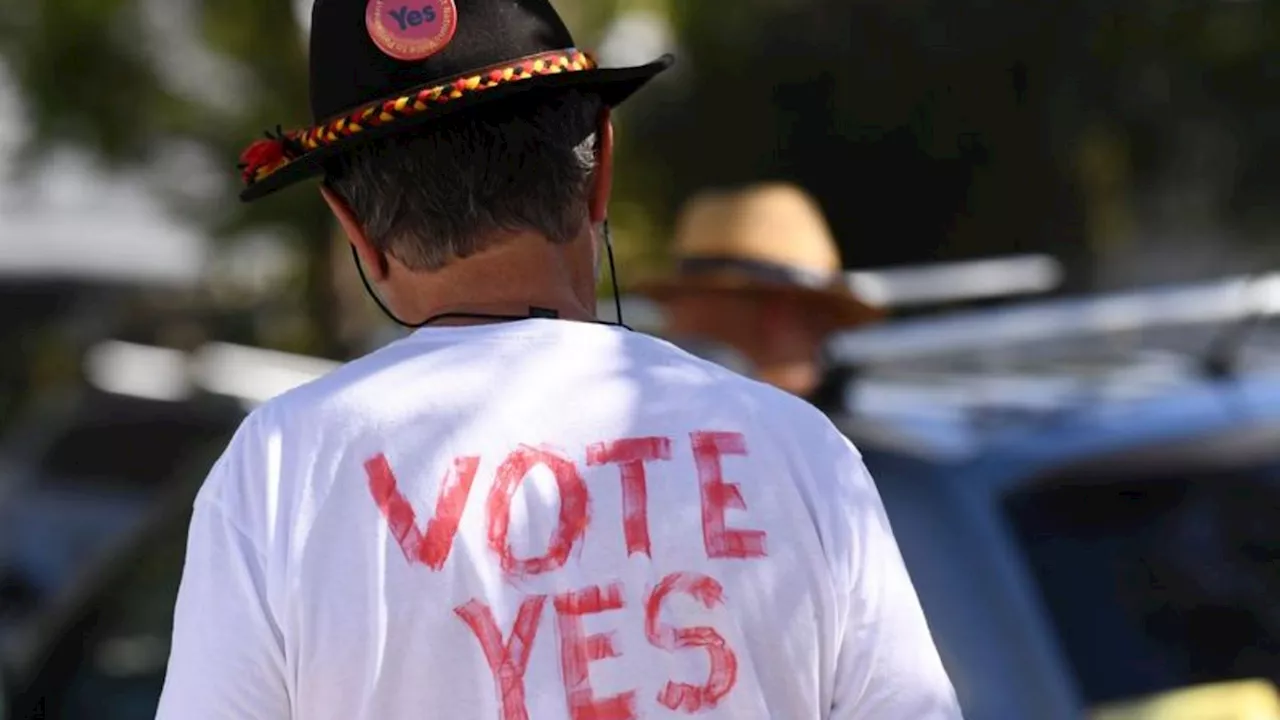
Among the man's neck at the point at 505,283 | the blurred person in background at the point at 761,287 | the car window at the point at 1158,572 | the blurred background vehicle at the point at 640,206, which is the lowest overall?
the car window at the point at 1158,572

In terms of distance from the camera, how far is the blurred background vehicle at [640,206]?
464 cm

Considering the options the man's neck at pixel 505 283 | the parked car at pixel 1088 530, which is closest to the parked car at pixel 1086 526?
the parked car at pixel 1088 530

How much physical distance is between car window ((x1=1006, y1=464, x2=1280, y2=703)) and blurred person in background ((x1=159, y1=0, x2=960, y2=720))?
4.06 feet

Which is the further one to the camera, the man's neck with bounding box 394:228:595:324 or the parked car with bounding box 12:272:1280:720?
the parked car with bounding box 12:272:1280:720

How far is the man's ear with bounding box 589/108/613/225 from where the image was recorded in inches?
77.4

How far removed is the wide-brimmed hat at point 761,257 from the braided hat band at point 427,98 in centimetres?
259

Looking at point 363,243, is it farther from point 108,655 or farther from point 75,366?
point 75,366

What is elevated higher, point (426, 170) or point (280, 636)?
point (426, 170)

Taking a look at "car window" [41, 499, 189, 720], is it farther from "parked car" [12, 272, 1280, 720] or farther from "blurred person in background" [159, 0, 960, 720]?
"blurred person in background" [159, 0, 960, 720]

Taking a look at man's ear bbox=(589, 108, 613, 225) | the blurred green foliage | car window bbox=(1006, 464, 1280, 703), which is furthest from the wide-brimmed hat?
the blurred green foliage

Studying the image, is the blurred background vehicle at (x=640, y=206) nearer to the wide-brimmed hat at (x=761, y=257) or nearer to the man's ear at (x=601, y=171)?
the wide-brimmed hat at (x=761, y=257)

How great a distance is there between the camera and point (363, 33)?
6.37 ft

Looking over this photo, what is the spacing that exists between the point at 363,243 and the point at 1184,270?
12.9 metres

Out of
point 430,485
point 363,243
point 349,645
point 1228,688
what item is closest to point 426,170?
point 363,243
